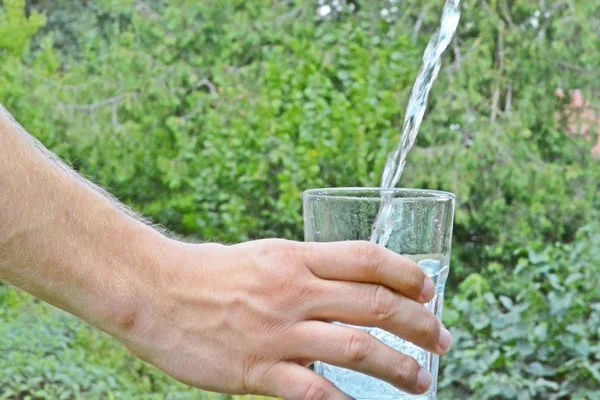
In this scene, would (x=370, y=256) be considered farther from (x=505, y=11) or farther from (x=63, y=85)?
(x=63, y=85)

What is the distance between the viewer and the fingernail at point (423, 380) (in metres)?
0.90

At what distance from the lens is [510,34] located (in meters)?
4.18

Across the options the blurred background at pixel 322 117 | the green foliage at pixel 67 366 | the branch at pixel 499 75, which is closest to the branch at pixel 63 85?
the blurred background at pixel 322 117

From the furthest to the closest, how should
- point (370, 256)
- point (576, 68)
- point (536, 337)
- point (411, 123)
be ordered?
1. point (576, 68)
2. point (536, 337)
3. point (411, 123)
4. point (370, 256)

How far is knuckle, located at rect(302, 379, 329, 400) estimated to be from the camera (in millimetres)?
875

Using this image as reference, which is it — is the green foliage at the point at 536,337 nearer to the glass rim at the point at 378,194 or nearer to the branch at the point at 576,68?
the branch at the point at 576,68

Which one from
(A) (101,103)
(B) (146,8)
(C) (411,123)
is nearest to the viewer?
(C) (411,123)

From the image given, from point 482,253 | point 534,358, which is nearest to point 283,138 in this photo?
point 482,253

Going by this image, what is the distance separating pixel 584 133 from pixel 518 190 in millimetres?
485

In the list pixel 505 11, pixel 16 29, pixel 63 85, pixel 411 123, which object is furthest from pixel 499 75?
pixel 411 123

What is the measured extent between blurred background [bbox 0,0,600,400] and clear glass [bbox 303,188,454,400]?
280 centimetres

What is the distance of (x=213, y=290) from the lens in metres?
0.91

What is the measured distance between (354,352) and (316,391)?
0.05m

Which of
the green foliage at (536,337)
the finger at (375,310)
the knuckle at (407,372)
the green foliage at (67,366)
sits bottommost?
the green foliage at (67,366)
